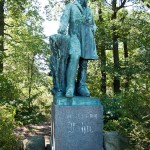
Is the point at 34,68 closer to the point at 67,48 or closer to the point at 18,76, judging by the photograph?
the point at 18,76

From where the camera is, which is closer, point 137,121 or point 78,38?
point 78,38

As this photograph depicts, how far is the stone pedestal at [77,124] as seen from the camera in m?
6.06

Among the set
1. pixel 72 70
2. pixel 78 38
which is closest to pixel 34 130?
pixel 72 70

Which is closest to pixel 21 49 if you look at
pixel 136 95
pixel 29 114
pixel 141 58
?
pixel 29 114

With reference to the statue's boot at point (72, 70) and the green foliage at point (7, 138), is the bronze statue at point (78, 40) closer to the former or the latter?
the statue's boot at point (72, 70)

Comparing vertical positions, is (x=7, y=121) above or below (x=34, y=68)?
below

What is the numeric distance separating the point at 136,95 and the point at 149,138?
1.32 meters

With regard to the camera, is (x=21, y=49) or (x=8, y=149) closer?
(x=8, y=149)

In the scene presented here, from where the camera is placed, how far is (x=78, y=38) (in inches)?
259

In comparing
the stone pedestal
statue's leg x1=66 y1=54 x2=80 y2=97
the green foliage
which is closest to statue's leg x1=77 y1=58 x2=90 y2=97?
statue's leg x1=66 y1=54 x2=80 y2=97

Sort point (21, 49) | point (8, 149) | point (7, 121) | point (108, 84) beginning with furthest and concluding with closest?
point (108, 84), point (21, 49), point (7, 121), point (8, 149)

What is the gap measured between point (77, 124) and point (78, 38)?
178 cm

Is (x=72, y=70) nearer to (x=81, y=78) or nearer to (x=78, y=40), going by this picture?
(x=81, y=78)

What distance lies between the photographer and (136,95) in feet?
25.2
